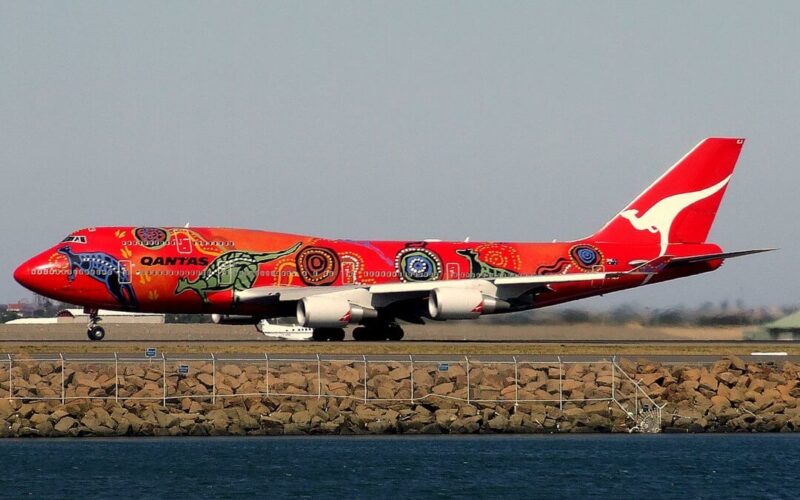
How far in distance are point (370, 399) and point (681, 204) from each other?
81.2 feet

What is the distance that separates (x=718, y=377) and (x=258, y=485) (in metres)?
14.6

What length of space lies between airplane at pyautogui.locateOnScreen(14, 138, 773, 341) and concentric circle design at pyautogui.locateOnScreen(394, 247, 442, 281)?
0.11 ft

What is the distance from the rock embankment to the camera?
33.8m

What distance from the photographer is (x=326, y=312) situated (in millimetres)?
48750

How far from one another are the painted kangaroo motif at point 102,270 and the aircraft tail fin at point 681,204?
1752 cm

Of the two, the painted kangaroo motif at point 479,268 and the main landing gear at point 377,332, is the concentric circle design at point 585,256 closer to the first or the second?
the painted kangaroo motif at point 479,268

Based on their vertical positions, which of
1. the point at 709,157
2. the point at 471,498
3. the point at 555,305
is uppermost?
the point at 709,157

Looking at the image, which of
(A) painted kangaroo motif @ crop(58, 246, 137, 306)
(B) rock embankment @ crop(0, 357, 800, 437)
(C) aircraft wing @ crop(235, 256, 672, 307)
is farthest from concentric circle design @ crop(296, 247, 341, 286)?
(B) rock embankment @ crop(0, 357, 800, 437)

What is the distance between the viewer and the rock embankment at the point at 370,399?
111ft

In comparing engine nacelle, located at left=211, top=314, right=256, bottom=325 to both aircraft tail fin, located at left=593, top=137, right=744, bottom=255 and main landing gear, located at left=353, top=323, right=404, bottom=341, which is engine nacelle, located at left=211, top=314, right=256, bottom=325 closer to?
main landing gear, located at left=353, top=323, right=404, bottom=341

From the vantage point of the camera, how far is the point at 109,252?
1959 inches

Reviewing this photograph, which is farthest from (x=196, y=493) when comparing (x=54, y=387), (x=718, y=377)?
(x=718, y=377)

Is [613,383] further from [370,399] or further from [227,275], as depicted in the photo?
[227,275]

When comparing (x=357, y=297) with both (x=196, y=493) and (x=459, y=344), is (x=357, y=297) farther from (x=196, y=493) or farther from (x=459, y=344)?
(x=196, y=493)
